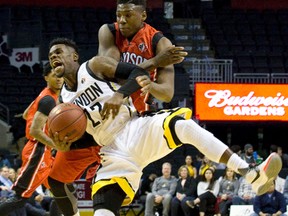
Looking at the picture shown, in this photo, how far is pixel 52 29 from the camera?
62.5ft

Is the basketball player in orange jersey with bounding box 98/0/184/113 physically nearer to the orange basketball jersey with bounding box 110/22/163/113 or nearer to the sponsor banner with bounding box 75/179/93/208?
the orange basketball jersey with bounding box 110/22/163/113

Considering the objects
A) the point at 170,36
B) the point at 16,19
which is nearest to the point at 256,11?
the point at 170,36

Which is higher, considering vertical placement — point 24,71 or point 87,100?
point 87,100

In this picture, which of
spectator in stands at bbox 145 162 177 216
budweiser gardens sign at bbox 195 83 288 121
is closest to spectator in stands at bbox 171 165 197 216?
spectator in stands at bbox 145 162 177 216

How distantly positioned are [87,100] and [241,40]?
1488cm

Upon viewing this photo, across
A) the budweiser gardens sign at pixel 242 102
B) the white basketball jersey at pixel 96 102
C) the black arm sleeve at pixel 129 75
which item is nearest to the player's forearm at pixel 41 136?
the white basketball jersey at pixel 96 102

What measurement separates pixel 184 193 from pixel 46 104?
5.77 meters

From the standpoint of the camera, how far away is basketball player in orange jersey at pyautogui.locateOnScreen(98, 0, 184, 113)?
17.6ft

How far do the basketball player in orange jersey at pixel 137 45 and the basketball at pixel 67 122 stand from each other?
50 centimetres

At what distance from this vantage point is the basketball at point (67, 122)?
16.5ft

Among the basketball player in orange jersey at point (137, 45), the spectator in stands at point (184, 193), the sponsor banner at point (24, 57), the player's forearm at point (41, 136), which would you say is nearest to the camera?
the basketball player in orange jersey at point (137, 45)

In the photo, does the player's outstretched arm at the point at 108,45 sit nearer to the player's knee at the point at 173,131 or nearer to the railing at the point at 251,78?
the player's knee at the point at 173,131

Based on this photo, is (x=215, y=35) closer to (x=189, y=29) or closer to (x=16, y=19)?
(x=189, y=29)

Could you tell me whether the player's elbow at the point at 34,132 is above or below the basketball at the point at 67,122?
below
